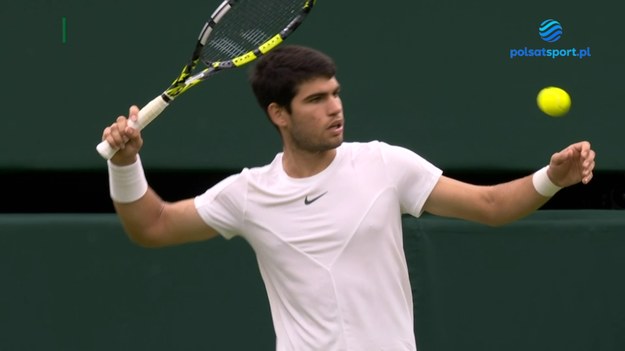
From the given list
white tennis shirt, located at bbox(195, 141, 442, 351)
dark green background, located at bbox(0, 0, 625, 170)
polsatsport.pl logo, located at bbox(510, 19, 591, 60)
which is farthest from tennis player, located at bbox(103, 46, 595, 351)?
polsatsport.pl logo, located at bbox(510, 19, 591, 60)

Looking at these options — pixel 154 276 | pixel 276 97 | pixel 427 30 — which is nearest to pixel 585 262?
pixel 427 30

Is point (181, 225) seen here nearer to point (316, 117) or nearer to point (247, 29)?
point (316, 117)

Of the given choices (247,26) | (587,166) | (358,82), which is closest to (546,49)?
(358,82)

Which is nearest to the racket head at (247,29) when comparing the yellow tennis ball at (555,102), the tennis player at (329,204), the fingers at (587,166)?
the tennis player at (329,204)

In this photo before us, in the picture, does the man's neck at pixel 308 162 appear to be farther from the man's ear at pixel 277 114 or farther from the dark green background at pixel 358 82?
the dark green background at pixel 358 82

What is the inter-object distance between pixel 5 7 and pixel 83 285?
1.10 m

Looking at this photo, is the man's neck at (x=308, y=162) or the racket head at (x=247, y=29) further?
the racket head at (x=247, y=29)

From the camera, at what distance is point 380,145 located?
395 cm

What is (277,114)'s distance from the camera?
402 centimetres

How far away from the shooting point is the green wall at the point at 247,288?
5.47 metres

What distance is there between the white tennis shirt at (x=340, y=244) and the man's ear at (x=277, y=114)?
0.13 m

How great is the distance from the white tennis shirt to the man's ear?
0.13 m

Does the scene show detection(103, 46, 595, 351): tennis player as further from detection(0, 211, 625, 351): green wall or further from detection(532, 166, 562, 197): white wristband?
detection(0, 211, 625, 351): green wall

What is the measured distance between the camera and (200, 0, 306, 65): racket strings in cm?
451
